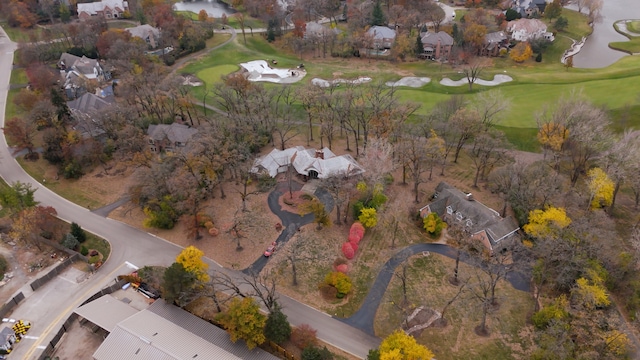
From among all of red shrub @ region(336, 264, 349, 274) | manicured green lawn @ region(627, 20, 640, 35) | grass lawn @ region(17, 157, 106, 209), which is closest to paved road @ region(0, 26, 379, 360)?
grass lawn @ region(17, 157, 106, 209)

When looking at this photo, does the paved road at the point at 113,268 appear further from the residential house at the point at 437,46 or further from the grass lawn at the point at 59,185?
the residential house at the point at 437,46

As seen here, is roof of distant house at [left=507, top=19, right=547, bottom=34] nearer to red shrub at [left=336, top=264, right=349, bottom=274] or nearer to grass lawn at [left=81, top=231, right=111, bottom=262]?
red shrub at [left=336, top=264, right=349, bottom=274]

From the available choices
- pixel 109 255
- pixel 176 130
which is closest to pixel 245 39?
pixel 176 130

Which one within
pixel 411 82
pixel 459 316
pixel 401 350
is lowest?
pixel 459 316

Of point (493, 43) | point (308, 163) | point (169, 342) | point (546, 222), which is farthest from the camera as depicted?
point (493, 43)

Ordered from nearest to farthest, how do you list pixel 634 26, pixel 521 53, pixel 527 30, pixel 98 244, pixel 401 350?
pixel 401 350 < pixel 98 244 < pixel 521 53 < pixel 527 30 < pixel 634 26

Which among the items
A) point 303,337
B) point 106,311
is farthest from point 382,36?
point 106,311

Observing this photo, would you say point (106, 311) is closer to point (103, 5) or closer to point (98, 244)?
point (98, 244)
